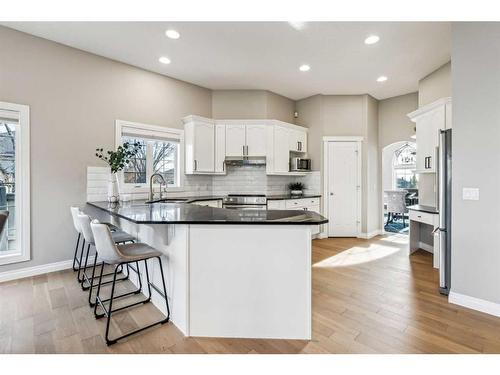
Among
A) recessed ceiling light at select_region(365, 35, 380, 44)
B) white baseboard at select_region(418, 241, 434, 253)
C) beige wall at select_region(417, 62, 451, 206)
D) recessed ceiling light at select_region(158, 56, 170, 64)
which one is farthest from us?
white baseboard at select_region(418, 241, 434, 253)

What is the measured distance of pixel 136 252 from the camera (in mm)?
2064

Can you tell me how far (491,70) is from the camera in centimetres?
227

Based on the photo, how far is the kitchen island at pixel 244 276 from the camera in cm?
185

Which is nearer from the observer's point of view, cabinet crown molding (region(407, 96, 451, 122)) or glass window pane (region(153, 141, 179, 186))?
cabinet crown molding (region(407, 96, 451, 122))

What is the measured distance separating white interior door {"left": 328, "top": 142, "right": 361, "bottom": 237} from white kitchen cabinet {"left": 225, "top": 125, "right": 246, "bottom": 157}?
1914 millimetres

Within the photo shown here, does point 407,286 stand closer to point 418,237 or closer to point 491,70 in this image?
point 418,237

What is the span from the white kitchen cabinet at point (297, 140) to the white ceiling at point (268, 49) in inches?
38.5

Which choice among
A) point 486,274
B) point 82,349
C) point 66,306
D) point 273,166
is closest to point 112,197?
point 66,306

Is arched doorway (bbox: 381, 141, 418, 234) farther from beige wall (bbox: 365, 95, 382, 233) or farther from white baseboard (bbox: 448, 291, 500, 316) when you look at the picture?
white baseboard (bbox: 448, 291, 500, 316)

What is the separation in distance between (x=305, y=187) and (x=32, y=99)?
478 cm

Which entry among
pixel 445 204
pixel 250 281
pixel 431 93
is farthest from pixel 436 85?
pixel 250 281

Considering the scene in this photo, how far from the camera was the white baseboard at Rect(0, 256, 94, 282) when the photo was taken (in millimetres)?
3010

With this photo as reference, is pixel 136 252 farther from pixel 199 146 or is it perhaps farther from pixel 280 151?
pixel 280 151

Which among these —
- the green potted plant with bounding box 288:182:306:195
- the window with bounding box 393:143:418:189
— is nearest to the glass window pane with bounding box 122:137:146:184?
the green potted plant with bounding box 288:182:306:195
